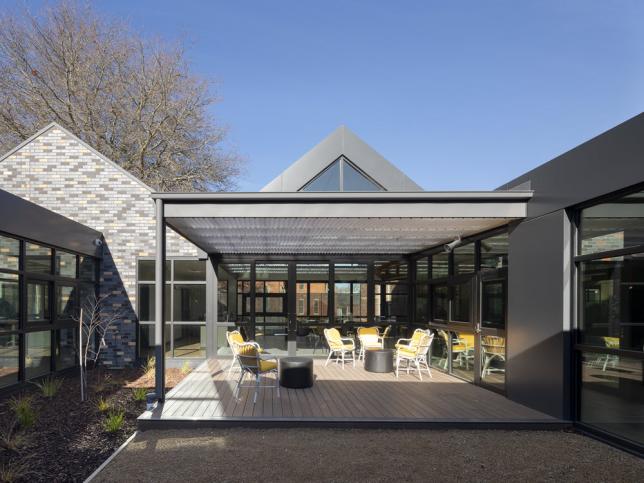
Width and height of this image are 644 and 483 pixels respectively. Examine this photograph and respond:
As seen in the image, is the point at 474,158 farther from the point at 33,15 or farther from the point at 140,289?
the point at 33,15

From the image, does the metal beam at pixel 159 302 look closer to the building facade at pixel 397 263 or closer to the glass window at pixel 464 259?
the building facade at pixel 397 263

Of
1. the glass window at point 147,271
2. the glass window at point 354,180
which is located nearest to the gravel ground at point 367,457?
the glass window at point 147,271

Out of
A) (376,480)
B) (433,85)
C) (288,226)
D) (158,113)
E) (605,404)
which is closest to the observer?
(376,480)

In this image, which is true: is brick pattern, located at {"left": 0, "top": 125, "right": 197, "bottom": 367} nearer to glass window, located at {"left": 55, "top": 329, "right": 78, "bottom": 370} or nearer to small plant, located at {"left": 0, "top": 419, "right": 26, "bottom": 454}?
glass window, located at {"left": 55, "top": 329, "right": 78, "bottom": 370}

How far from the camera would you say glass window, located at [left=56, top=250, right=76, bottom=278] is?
9.12 m

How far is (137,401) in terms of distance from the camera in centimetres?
713

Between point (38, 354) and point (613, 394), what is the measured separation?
9323 mm

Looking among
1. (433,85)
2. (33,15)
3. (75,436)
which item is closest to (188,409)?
(75,436)

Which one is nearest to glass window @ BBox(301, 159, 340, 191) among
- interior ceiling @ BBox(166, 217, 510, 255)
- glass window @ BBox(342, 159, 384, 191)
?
glass window @ BBox(342, 159, 384, 191)

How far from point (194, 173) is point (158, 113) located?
2954 millimetres

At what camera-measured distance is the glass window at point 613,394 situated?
4555 mm

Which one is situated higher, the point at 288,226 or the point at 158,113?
the point at 158,113

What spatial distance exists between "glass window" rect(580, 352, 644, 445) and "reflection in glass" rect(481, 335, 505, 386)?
5.45ft

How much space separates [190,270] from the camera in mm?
11180
